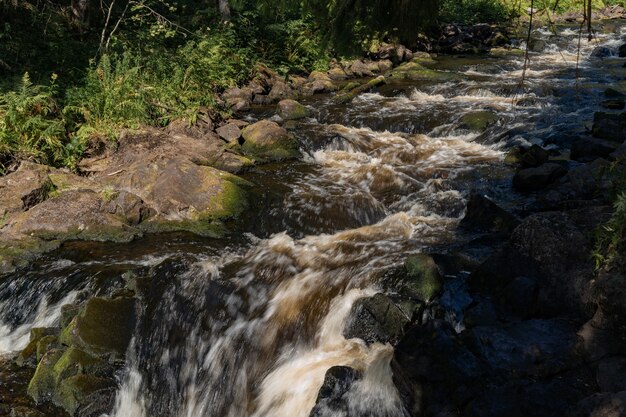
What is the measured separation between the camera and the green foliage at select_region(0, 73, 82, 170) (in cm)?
955

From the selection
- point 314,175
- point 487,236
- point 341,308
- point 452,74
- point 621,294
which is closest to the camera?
point 621,294

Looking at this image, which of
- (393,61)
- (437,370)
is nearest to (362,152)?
(437,370)

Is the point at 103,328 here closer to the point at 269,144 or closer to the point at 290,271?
the point at 290,271

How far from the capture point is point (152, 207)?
8812mm

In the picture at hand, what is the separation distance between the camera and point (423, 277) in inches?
235

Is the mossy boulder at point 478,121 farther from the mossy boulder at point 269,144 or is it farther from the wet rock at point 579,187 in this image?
the mossy boulder at point 269,144

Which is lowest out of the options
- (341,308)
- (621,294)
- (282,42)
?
(341,308)

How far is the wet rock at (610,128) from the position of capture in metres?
10.5

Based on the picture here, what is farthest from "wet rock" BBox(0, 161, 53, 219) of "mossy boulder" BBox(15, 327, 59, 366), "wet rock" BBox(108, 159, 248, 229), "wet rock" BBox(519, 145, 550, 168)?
"wet rock" BBox(519, 145, 550, 168)

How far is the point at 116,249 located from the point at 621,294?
686 centimetres

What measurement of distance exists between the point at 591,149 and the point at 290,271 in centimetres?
703

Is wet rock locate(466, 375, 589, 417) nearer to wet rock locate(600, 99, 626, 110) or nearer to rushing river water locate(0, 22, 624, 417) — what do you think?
rushing river water locate(0, 22, 624, 417)

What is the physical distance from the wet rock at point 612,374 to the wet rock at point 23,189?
340 inches

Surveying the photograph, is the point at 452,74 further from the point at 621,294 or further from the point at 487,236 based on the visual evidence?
the point at 621,294
